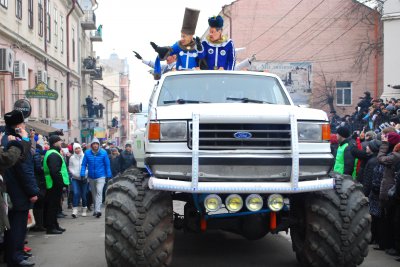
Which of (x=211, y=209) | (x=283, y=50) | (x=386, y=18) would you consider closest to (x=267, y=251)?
(x=211, y=209)

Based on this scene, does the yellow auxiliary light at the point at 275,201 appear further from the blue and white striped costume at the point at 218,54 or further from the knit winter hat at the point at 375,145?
A: the knit winter hat at the point at 375,145

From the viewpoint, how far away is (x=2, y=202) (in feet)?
20.6

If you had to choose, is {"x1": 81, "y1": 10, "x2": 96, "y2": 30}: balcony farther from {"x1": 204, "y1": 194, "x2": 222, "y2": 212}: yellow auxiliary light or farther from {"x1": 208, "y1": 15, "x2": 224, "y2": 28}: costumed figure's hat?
{"x1": 204, "y1": 194, "x2": 222, "y2": 212}: yellow auxiliary light

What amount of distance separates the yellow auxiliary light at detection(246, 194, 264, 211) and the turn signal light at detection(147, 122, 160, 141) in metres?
1.18

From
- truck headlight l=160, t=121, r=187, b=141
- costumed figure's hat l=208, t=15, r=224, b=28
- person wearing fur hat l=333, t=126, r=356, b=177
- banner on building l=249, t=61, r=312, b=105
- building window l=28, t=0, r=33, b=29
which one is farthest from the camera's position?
banner on building l=249, t=61, r=312, b=105

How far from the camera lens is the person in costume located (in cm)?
880

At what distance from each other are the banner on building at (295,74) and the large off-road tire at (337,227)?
31.1 metres

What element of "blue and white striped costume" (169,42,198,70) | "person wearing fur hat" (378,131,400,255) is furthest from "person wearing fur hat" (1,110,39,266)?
"person wearing fur hat" (378,131,400,255)

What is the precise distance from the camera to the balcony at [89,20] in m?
40.5

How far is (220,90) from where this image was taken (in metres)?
7.10

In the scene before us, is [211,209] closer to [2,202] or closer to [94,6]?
[2,202]

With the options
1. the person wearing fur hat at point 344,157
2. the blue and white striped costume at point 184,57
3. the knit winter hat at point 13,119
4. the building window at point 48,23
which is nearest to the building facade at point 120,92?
the building window at point 48,23

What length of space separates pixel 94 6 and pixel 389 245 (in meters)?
39.9

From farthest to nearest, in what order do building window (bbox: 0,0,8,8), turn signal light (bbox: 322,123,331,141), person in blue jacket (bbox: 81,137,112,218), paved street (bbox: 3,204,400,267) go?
building window (bbox: 0,0,8,8) → person in blue jacket (bbox: 81,137,112,218) → paved street (bbox: 3,204,400,267) → turn signal light (bbox: 322,123,331,141)
